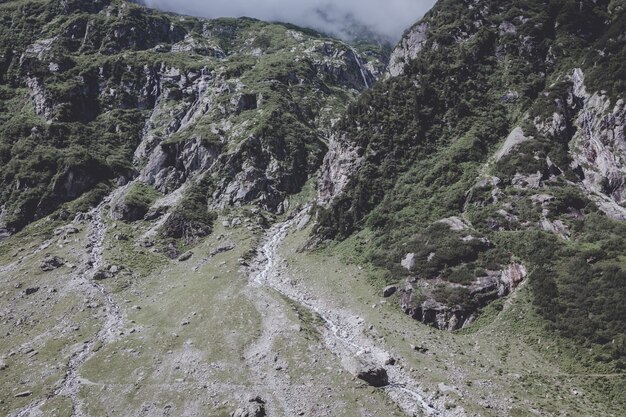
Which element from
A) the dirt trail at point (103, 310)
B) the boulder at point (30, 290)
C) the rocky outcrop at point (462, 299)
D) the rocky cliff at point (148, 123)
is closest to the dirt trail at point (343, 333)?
the rocky outcrop at point (462, 299)

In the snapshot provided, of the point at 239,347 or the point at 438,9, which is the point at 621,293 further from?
the point at 438,9

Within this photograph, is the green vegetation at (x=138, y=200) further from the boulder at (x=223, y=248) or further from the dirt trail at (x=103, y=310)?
the boulder at (x=223, y=248)

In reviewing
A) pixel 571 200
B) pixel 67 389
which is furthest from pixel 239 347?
pixel 571 200

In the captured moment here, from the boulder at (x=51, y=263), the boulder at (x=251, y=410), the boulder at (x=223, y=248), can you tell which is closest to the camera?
the boulder at (x=251, y=410)

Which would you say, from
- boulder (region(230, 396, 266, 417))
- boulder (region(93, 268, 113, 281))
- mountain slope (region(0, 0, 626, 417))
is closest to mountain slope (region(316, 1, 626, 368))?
mountain slope (region(0, 0, 626, 417))

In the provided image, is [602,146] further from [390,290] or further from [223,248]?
[223,248]

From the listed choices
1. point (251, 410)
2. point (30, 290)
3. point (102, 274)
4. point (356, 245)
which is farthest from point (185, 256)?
point (251, 410)
